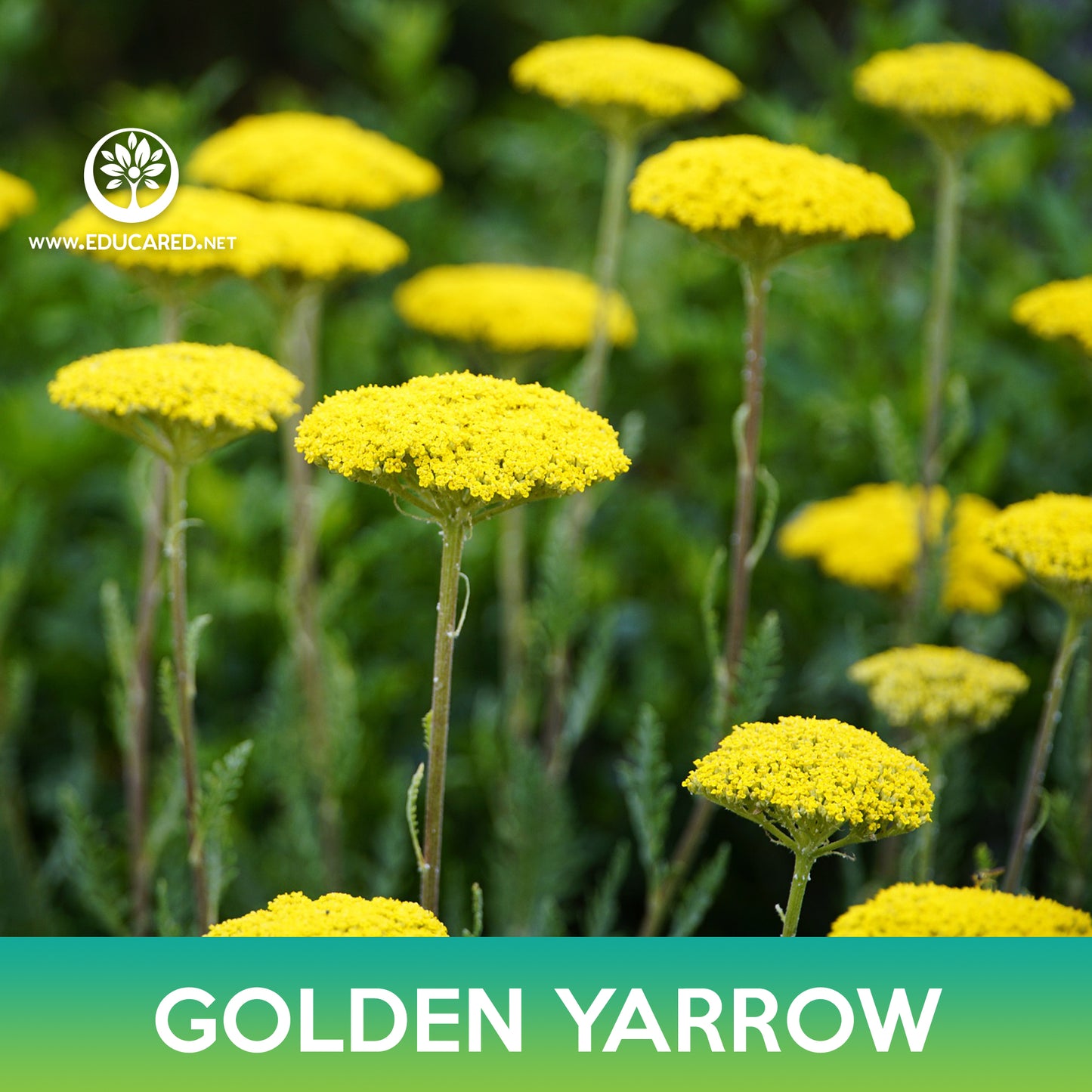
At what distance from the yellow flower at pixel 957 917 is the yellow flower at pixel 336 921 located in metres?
0.34

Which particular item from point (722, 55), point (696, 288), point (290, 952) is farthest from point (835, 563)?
point (722, 55)

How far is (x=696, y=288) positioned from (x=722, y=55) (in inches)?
23.3

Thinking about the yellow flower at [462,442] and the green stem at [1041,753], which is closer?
the yellow flower at [462,442]

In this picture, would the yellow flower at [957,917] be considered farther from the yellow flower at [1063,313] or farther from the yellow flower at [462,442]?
the yellow flower at [1063,313]

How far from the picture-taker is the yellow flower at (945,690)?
1471 mm

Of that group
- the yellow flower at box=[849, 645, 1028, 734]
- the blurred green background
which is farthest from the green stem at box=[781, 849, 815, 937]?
the blurred green background

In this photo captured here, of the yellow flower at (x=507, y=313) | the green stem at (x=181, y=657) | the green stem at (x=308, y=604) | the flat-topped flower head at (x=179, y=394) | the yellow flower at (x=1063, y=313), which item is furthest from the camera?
the yellow flower at (x=507, y=313)

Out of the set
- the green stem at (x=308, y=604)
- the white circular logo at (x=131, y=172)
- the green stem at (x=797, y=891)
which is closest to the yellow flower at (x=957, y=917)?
the green stem at (x=797, y=891)

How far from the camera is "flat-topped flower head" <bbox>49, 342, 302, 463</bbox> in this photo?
1.27 m

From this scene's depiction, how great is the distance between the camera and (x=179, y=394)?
4.18 feet

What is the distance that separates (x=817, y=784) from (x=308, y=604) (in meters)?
1.10

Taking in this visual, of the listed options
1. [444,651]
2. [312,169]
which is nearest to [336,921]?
[444,651]

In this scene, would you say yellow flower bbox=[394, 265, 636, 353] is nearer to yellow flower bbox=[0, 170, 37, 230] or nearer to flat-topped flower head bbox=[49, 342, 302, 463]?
yellow flower bbox=[0, 170, 37, 230]

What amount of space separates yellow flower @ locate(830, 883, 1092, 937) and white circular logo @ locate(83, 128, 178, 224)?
49.2 inches
